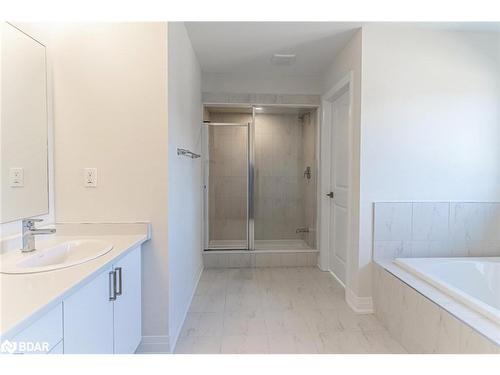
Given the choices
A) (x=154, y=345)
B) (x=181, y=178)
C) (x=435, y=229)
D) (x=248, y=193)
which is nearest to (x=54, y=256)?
(x=154, y=345)

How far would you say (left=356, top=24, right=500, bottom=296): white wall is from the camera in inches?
88.7

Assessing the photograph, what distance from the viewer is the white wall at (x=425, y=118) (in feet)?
7.39

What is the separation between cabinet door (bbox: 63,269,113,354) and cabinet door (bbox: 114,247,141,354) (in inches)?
2.9

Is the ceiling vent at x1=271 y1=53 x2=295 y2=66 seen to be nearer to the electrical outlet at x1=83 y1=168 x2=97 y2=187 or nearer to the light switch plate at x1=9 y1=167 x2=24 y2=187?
the electrical outlet at x1=83 y1=168 x2=97 y2=187

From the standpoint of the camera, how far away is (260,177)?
3.96 m

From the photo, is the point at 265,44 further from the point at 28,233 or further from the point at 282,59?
the point at 28,233

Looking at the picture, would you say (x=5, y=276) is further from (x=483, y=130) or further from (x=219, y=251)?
(x=483, y=130)

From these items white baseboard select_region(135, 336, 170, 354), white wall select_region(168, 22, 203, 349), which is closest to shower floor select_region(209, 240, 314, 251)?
white wall select_region(168, 22, 203, 349)

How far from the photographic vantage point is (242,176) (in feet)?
12.3

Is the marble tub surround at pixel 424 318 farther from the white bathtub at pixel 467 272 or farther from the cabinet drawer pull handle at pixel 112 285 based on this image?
the cabinet drawer pull handle at pixel 112 285

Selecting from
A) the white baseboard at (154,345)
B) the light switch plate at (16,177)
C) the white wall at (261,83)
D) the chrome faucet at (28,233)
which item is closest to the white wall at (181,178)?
the white baseboard at (154,345)

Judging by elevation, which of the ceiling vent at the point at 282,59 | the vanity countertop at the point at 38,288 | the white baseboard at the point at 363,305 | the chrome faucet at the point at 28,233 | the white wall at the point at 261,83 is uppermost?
the ceiling vent at the point at 282,59

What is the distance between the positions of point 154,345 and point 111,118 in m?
1.48
